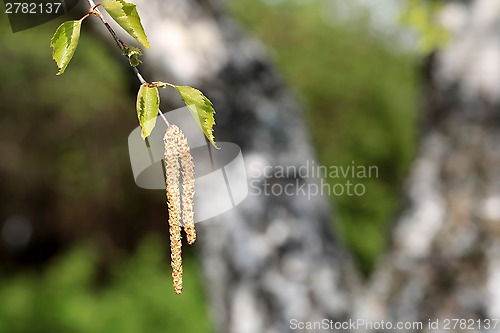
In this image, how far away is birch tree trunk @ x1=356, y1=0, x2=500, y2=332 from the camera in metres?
1.90

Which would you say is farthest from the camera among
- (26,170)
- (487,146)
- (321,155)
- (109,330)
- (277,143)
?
(321,155)

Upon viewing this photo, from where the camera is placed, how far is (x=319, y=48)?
6602 millimetres

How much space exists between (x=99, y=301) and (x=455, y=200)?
380 centimetres

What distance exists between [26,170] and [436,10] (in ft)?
15.1

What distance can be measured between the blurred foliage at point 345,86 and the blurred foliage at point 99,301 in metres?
1.96

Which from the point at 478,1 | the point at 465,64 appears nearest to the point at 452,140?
the point at 465,64

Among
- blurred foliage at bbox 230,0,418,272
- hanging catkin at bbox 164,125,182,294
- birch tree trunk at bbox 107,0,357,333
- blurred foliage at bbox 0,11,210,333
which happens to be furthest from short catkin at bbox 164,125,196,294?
blurred foliage at bbox 230,0,418,272

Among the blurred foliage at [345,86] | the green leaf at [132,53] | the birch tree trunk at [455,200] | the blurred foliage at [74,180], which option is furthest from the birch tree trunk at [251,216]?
the blurred foliage at [345,86]

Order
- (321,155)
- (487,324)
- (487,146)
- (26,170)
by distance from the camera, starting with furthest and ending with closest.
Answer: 1. (321,155)
2. (26,170)
3. (487,146)
4. (487,324)

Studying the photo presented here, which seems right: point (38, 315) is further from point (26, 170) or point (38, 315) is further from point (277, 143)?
point (277, 143)

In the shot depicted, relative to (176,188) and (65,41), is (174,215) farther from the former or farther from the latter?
(65,41)

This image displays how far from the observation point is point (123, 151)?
251 inches

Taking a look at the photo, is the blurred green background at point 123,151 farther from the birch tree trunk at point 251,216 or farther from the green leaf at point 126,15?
the green leaf at point 126,15

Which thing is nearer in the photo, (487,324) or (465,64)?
(487,324)
